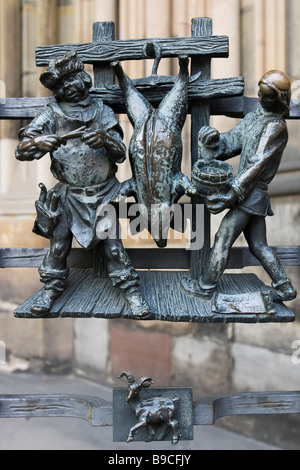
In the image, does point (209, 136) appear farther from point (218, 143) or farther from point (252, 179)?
point (252, 179)

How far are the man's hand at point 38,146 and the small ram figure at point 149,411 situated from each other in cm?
62

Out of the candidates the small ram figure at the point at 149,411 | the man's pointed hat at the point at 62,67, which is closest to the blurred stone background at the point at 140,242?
the small ram figure at the point at 149,411

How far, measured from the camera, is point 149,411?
129 cm

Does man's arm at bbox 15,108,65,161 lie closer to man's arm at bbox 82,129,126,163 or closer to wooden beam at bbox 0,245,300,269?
man's arm at bbox 82,129,126,163

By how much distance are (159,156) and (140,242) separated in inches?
46.5

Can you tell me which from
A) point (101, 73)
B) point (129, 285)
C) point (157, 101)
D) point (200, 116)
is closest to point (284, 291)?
point (129, 285)

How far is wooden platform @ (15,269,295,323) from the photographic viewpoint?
48.4 inches

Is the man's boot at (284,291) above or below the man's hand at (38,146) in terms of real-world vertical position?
below

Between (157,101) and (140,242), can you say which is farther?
(140,242)

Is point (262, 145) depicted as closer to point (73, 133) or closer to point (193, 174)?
point (193, 174)

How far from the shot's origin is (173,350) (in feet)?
8.02

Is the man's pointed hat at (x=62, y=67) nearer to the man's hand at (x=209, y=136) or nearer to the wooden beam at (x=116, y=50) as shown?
the wooden beam at (x=116, y=50)

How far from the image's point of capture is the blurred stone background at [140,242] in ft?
6.78

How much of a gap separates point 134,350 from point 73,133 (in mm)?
1614
